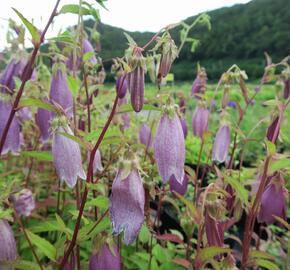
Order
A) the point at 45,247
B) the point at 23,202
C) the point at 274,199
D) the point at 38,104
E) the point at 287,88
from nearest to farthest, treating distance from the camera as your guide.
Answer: the point at 38,104 → the point at 45,247 → the point at 274,199 → the point at 23,202 → the point at 287,88

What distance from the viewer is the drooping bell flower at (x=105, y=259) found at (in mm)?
1055

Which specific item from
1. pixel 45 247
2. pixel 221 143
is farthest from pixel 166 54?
pixel 221 143

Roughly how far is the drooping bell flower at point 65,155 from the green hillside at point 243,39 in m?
9.85

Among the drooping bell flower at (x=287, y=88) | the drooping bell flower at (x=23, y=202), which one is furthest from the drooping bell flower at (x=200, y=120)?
the drooping bell flower at (x=23, y=202)

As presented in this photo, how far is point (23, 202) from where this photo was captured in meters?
1.56

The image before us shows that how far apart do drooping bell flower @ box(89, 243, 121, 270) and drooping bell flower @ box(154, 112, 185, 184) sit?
0.76 feet

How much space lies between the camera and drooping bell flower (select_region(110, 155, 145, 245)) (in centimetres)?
87

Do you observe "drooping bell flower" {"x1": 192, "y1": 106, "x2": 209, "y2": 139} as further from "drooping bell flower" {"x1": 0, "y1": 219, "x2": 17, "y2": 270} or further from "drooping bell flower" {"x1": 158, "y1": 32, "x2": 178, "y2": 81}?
"drooping bell flower" {"x1": 0, "y1": 219, "x2": 17, "y2": 270}

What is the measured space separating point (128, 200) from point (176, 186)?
0.60 meters

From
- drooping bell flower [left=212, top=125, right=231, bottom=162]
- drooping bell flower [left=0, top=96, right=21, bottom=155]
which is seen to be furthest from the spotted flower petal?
drooping bell flower [left=212, top=125, right=231, bottom=162]

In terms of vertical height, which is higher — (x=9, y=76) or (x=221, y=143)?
(x=9, y=76)

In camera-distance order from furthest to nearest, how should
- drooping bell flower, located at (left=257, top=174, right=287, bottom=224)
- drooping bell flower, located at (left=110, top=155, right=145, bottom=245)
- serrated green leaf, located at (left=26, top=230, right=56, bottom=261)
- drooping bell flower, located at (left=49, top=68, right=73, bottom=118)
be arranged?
drooping bell flower, located at (left=49, top=68, right=73, bottom=118)
drooping bell flower, located at (left=257, top=174, right=287, bottom=224)
serrated green leaf, located at (left=26, top=230, right=56, bottom=261)
drooping bell flower, located at (left=110, top=155, right=145, bottom=245)

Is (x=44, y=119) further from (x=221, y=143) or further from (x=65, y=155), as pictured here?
(x=221, y=143)

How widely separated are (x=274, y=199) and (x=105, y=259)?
1.79ft
